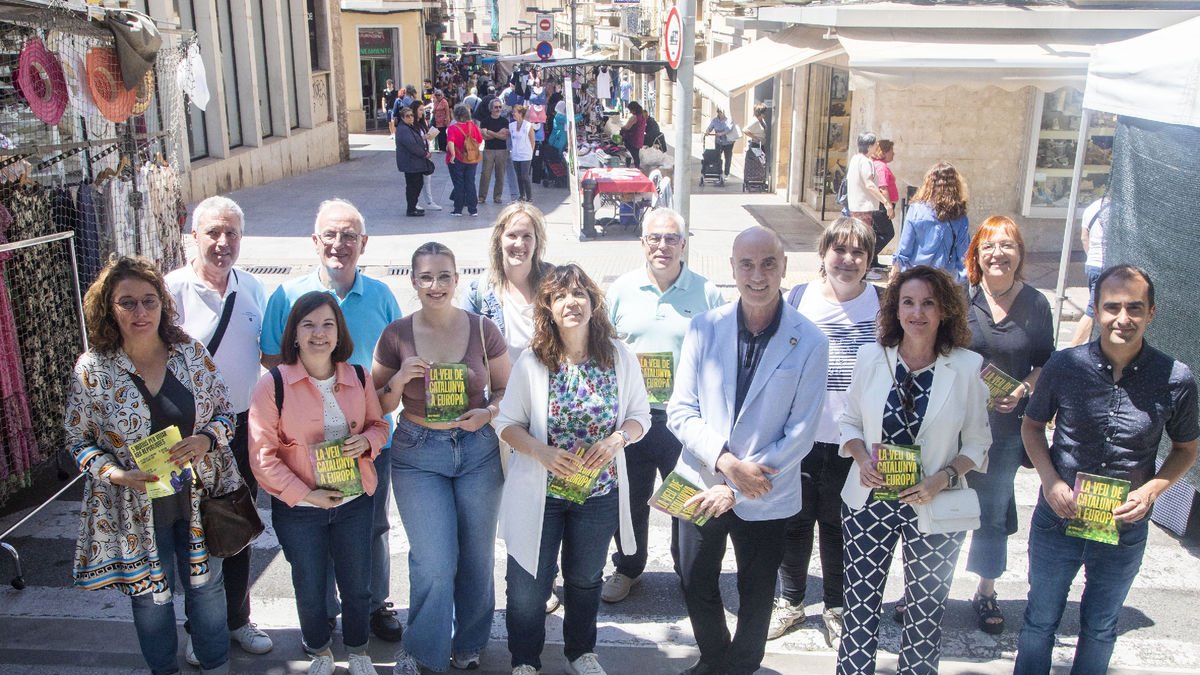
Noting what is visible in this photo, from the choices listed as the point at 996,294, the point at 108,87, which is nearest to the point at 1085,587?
the point at 996,294

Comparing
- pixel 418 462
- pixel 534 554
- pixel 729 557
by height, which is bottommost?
pixel 729 557

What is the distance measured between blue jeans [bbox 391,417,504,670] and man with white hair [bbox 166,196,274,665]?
2.53 ft

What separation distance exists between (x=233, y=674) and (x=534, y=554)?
4.94 feet

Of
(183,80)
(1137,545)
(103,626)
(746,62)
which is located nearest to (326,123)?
(746,62)

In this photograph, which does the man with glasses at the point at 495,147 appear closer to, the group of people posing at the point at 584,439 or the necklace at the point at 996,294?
the group of people posing at the point at 584,439

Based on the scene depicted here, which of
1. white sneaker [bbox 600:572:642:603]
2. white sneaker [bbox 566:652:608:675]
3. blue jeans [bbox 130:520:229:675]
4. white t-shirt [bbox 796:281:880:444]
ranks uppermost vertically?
white t-shirt [bbox 796:281:880:444]

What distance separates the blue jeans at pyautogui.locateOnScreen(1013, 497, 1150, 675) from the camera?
12.3ft

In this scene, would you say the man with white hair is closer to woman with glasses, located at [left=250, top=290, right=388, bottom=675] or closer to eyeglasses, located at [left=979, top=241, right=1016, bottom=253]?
woman with glasses, located at [left=250, top=290, right=388, bottom=675]

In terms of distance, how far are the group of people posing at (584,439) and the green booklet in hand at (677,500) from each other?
59 mm

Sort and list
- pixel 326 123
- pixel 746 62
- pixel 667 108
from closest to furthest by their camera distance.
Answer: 1. pixel 746 62
2. pixel 326 123
3. pixel 667 108

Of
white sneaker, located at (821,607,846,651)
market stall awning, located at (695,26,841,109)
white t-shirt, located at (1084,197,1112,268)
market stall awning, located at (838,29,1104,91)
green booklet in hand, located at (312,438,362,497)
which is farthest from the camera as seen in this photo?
market stall awning, located at (695,26,841,109)

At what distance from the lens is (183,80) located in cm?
734

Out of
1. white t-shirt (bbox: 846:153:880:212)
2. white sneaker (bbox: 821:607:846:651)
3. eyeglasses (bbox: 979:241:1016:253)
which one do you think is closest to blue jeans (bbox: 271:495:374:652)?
white sneaker (bbox: 821:607:846:651)

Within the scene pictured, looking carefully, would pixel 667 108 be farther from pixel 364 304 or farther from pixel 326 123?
pixel 364 304
